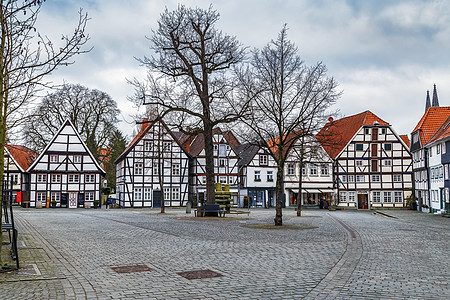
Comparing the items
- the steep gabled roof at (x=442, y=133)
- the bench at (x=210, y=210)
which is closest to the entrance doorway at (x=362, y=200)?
the steep gabled roof at (x=442, y=133)

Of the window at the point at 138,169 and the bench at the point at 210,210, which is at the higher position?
the window at the point at 138,169

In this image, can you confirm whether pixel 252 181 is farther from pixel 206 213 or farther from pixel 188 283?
pixel 188 283

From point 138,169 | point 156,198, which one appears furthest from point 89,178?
point 156,198

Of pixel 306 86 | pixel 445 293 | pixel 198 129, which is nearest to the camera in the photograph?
pixel 445 293

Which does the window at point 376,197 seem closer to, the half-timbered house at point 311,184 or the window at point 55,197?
the half-timbered house at point 311,184

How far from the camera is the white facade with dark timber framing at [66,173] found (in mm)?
50719

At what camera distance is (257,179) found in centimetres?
5766

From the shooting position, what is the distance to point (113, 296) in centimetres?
672

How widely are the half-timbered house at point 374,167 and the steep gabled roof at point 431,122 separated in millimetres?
9063

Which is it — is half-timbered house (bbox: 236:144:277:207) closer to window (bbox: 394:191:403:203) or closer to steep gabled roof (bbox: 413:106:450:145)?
window (bbox: 394:191:403:203)

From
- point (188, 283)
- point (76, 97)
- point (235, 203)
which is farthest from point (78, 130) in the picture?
point (188, 283)

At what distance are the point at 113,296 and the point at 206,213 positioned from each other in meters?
21.4

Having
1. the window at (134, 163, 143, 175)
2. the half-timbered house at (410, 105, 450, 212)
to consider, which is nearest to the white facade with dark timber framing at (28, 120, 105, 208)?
the window at (134, 163, 143, 175)

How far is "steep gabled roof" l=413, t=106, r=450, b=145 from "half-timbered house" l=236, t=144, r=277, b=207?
58.4ft
